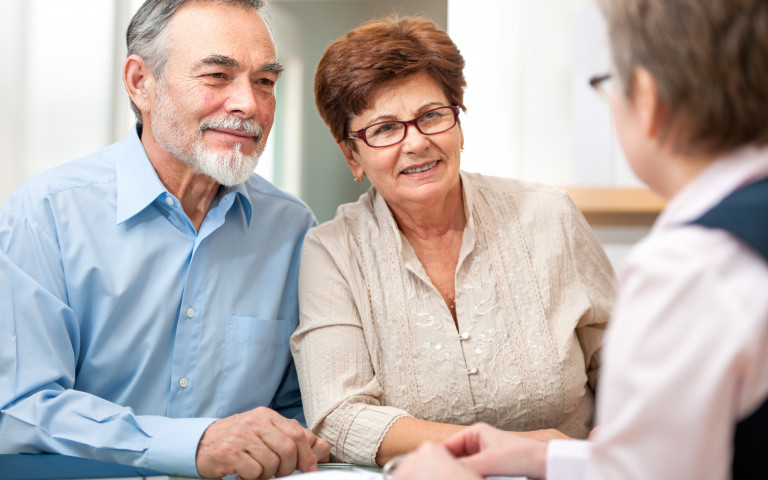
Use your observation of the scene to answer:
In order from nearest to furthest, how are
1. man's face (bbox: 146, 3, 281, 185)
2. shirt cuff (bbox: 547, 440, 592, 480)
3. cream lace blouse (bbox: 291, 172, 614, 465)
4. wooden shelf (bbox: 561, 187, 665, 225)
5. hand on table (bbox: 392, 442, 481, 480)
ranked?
hand on table (bbox: 392, 442, 481, 480) < shirt cuff (bbox: 547, 440, 592, 480) < cream lace blouse (bbox: 291, 172, 614, 465) < man's face (bbox: 146, 3, 281, 185) < wooden shelf (bbox: 561, 187, 665, 225)

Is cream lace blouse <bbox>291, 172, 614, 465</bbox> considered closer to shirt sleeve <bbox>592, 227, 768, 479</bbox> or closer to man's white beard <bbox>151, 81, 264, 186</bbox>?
man's white beard <bbox>151, 81, 264, 186</bbox>

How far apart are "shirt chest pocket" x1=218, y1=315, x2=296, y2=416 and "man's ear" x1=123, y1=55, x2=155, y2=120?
56 cm

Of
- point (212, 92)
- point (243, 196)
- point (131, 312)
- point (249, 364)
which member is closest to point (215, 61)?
point (212, 92)

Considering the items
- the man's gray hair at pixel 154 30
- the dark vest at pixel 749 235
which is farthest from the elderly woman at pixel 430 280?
the dark vest at pixel 749 235

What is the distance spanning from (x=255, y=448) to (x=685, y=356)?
32.8 inches

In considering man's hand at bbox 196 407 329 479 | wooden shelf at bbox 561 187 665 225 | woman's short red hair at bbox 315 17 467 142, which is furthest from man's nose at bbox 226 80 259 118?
wooden shelf at bbox 561 187 665 225

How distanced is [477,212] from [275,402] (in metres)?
0.66

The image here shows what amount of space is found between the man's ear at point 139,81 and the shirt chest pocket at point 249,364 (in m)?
0.56

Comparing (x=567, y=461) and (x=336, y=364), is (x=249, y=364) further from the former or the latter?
(x=567, y=461)

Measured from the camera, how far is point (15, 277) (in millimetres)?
1348

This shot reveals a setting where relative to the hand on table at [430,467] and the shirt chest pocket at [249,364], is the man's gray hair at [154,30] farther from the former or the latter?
the hand on table at [430,467]

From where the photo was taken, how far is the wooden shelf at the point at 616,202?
241 centimetres

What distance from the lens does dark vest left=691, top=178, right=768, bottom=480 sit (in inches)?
22.4

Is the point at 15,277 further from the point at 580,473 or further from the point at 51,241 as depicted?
the point at 580,473
